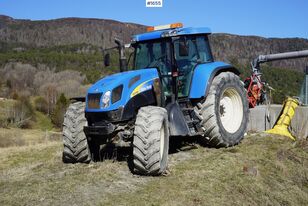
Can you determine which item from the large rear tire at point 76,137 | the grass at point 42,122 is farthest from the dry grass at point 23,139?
the grass at point 42,122

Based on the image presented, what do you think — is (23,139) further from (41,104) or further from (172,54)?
(41,104)

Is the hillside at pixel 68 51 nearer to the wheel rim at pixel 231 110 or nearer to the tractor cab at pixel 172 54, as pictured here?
the wheel rim at pixel 231 110

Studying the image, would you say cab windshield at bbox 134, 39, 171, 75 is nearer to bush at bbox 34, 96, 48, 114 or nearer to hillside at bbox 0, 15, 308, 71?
bush at bbox 34, 96, 48, 114

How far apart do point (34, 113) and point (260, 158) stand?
85.0 metres

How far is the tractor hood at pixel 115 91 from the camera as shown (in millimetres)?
7000

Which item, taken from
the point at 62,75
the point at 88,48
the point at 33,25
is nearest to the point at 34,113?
the point at 62,75

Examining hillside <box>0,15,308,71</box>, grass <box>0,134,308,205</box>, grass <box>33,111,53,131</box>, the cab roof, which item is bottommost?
grass <box>33,111,53,131</box>

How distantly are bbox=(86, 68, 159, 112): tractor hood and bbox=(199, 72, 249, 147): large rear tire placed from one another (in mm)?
1588

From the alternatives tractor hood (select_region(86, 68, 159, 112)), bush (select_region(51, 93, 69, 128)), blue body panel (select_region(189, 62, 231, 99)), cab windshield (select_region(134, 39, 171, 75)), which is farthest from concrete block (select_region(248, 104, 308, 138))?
bush (select_region(51, 93, 69, 128))

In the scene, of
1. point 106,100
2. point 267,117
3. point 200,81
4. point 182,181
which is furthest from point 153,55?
point 267,117

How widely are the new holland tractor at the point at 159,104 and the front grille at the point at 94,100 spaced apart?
0.02 meters

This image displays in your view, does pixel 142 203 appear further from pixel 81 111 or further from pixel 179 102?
pixel 179 102

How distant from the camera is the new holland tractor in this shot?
6809 mm

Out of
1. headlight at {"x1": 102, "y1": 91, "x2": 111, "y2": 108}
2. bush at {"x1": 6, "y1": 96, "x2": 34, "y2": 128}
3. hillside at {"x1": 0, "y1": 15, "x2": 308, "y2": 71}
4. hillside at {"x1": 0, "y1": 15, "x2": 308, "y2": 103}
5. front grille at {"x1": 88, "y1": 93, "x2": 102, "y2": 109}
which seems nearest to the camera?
headlight at {"x1": 102, "y1": 91, "x2": 111, "y2": 108}
